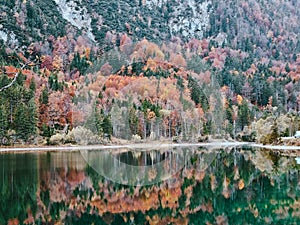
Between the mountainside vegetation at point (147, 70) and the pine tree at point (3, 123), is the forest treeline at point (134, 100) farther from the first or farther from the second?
the mountainside vegetation at point (147, 70)

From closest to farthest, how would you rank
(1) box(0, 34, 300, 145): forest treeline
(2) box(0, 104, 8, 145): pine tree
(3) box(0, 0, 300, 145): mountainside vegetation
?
(2) box(0, 104, 8, 145): pine tree < (1) box(0, 34, 300, 145): forest treeline < (3) box(0, 0, 300, 145): mountainside vegetation

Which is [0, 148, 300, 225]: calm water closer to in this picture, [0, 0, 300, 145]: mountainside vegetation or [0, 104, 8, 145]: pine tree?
[0, 0, 300, 145]: mountainside vegetation

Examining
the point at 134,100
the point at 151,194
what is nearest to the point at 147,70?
the point at 134,100

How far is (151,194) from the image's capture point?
2217 centimetres

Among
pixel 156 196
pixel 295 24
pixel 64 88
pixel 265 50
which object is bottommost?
pixel 156 196

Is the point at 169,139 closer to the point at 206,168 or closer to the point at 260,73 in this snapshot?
the point at 206,168

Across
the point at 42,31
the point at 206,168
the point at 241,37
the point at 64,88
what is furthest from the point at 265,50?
the point at 206,168

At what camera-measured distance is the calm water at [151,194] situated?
55.3ft

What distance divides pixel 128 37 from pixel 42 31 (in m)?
26.5

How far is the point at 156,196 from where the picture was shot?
21.7 meters

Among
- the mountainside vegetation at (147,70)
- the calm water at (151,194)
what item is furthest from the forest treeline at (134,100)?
the calm water at (151,194)

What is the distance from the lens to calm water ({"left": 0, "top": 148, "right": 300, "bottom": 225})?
55.3 feet

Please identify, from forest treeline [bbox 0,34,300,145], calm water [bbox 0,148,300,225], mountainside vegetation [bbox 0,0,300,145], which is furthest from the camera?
mountainside vegetation [bbox 0,0,300,145]

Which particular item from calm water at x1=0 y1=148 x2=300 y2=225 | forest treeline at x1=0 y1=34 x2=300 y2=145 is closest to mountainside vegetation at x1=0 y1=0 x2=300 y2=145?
forest treeline at x1=0 y1=34 x2=300 y2=145
